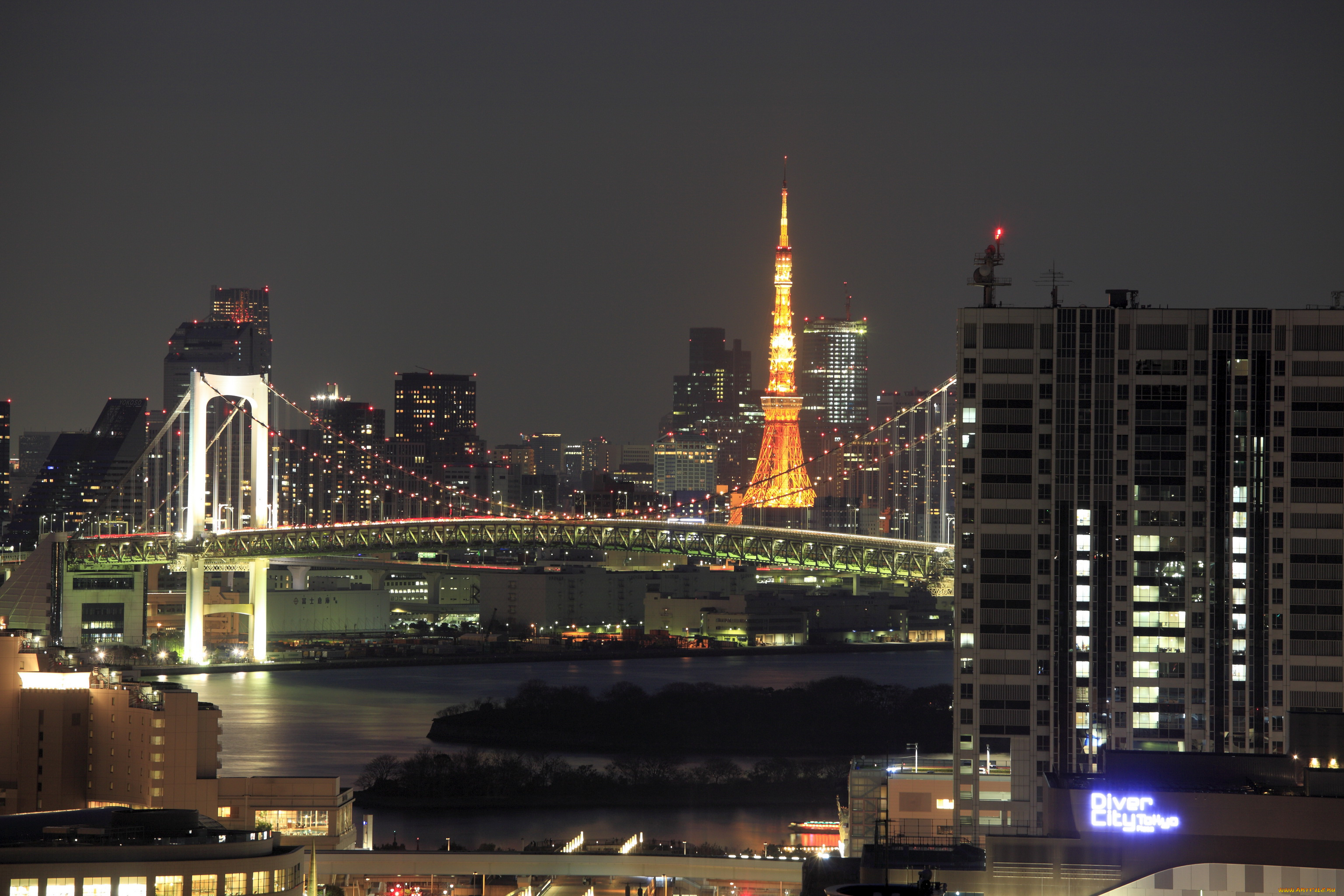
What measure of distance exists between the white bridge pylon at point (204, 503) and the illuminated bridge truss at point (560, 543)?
1.43 feet

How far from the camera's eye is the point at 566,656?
4056 centimetres

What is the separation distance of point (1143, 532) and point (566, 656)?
25646mm

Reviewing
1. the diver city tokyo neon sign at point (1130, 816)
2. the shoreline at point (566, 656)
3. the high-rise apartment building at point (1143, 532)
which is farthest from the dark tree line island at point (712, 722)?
the diver city tokyo neon sign at point (1130, 816)

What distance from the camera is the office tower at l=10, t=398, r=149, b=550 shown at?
5359 centimetres

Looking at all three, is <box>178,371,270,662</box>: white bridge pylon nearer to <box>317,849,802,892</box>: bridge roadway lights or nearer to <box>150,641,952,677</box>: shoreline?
<box>150,641,952,677</box>: shoreline

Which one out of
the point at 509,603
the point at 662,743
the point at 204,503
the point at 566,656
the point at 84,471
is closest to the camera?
the point at 662,743

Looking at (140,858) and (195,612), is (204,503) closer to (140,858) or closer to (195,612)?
(195,612)

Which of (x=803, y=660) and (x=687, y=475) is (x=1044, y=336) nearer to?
(x=803, y=660)

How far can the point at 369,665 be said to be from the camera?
37344 mm

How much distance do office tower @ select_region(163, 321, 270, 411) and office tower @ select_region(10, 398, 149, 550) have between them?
6116 millimetres

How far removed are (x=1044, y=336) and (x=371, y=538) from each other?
732 inches

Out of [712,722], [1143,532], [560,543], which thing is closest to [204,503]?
[560,543]

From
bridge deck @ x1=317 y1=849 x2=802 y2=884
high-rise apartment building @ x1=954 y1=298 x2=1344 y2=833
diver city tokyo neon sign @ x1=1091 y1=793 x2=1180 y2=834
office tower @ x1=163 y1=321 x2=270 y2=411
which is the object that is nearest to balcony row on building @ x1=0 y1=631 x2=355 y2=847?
bridge deck @ x1=317 y1=849 x2=802 y2=884

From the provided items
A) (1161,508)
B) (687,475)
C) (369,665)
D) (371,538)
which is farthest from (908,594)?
(1161,508)
